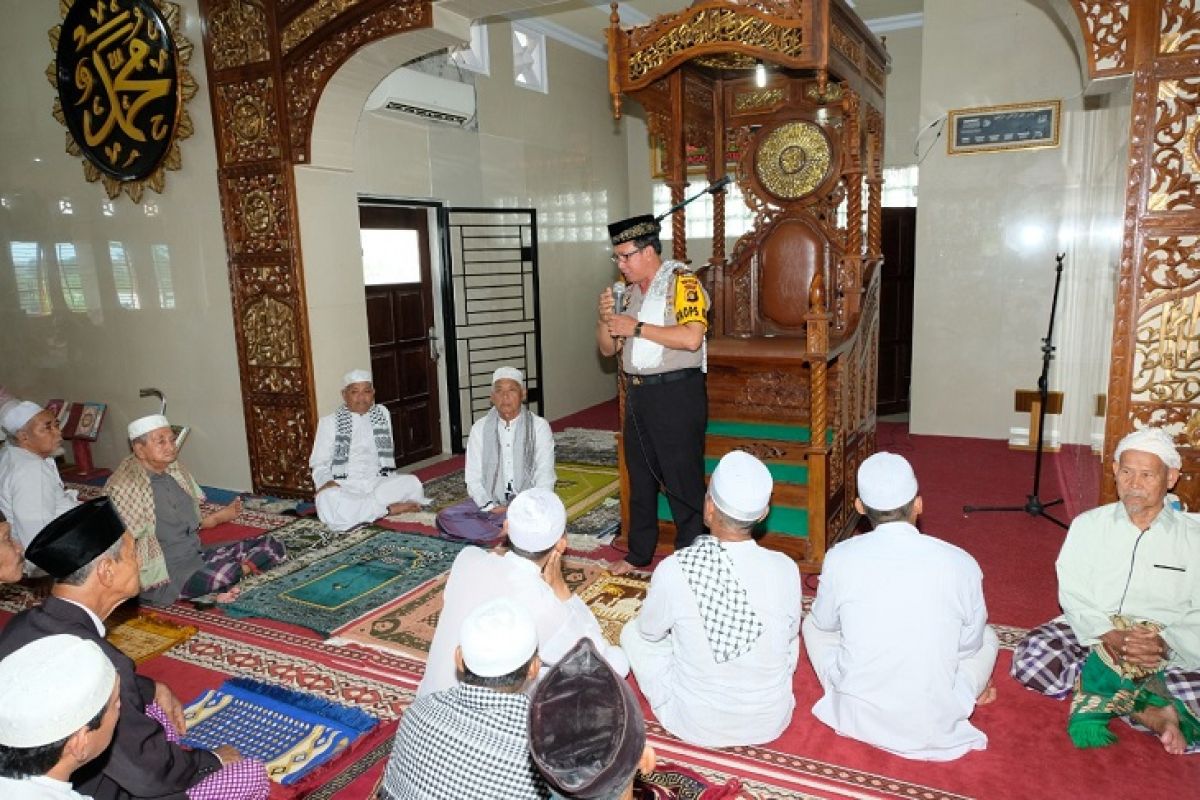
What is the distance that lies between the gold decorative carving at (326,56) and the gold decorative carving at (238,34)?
296mm

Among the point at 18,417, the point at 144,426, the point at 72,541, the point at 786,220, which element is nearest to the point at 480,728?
the point at 72,541

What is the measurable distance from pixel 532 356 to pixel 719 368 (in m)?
3.18

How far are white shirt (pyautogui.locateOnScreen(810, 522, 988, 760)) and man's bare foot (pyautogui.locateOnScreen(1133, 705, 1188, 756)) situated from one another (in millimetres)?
493

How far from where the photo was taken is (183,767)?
6.52ft

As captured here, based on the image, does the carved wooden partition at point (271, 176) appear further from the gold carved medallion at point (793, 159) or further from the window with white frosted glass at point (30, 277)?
the gold carved medallion at point (793, 159)

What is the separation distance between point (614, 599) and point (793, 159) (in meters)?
3.17

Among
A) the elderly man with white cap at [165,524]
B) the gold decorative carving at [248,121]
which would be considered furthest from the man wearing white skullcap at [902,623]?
the gold decorative carving at [248,121]

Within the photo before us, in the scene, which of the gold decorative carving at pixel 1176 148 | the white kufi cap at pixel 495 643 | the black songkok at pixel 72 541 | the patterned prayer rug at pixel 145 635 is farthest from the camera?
the patterned prayer rug at pixel 145 635

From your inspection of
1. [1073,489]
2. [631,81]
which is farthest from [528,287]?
[1073,489]

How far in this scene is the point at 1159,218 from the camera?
3.00m

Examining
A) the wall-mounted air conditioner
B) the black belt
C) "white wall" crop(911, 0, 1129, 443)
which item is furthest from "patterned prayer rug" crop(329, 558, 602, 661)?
"white wall" crop(911, 0, 1129, 443)

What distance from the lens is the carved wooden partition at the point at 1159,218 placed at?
2.94 meters

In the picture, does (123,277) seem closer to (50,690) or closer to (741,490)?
(50,690)

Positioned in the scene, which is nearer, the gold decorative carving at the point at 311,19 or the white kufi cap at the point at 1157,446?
the white kufi cap at the point at 1157,446
